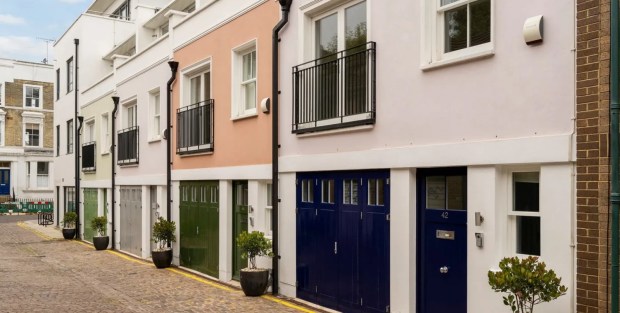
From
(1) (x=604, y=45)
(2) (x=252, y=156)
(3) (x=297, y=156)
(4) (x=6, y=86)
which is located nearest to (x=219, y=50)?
(2) (x=252, y=156)

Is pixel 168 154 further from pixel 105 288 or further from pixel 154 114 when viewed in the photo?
pixel 105 288

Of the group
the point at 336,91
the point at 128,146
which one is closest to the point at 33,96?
the point at 128,146

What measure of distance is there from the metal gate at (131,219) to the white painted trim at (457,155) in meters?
9.55

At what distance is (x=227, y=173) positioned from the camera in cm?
1270

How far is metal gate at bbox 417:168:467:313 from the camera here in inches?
287

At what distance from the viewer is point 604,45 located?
18.5ft

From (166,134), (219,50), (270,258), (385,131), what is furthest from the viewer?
(166,134)

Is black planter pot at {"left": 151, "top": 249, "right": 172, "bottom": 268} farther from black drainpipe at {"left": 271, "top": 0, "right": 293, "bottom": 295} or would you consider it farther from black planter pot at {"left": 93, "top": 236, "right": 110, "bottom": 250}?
black planter pot at {"left": 93, "top": 236, "right": 110, "bottom": 250}

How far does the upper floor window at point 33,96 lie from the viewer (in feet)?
164

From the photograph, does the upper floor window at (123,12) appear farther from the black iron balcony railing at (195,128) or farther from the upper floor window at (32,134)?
the upper floor window at (32,134)

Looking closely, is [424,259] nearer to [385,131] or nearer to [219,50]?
[385,131]

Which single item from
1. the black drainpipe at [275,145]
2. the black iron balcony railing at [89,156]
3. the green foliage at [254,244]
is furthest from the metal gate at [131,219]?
the black drainpipe at [275,145]

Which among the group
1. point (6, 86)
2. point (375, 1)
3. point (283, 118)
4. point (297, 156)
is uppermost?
point (6, 86)

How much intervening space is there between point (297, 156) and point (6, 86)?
4579 centimetres
